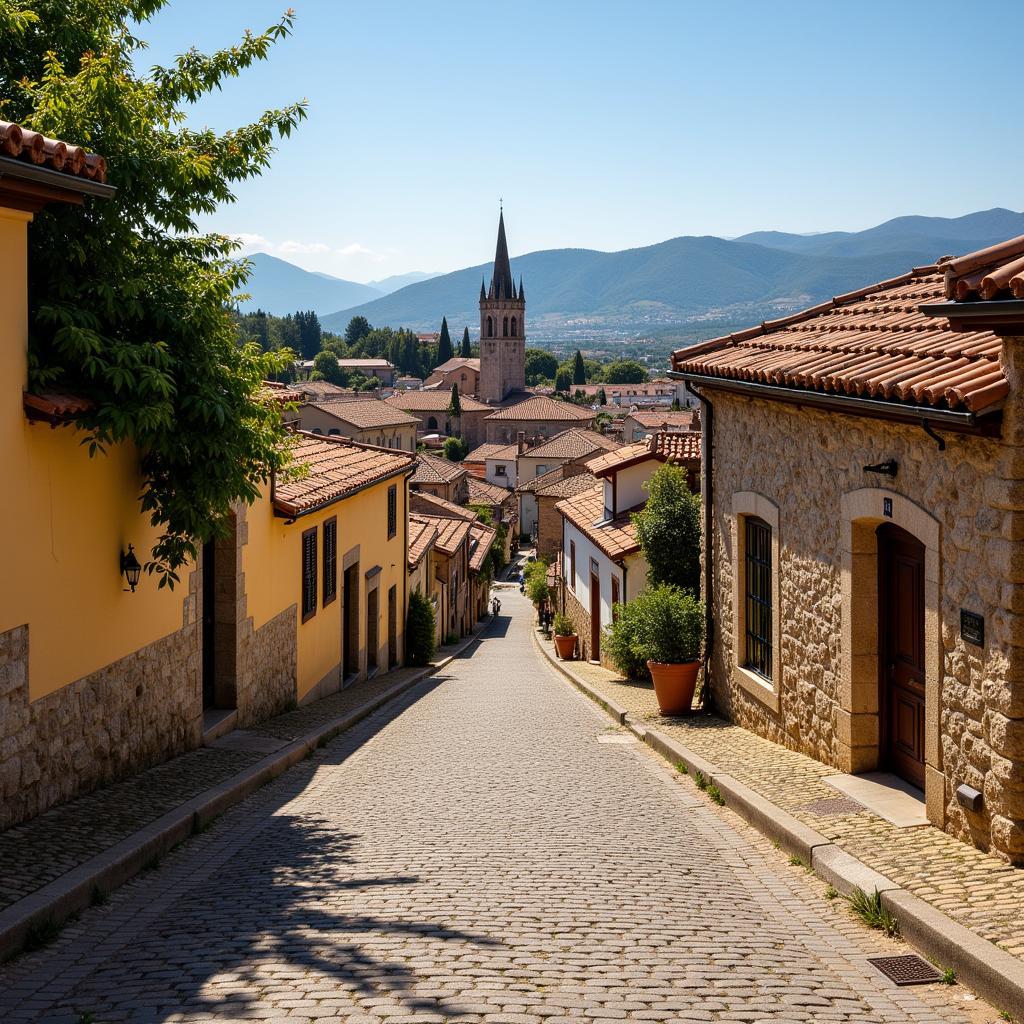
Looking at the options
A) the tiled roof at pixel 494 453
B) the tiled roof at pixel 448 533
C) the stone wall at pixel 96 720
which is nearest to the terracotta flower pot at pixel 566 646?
the tiled roof at pixel 448 533

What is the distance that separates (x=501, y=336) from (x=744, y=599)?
442 ft

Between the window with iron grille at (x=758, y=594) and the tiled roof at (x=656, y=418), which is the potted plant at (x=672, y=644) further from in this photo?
the tiled roof at (x=656, y=418)

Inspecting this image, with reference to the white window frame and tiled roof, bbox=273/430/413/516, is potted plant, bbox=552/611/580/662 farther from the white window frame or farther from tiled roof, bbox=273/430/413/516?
the white window frame

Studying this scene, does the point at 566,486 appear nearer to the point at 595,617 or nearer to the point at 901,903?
the point at 595,617

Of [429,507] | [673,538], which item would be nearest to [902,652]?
[673,538]

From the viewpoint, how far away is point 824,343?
402 inches

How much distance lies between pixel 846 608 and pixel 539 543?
53.9m

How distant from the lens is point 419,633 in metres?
24.6

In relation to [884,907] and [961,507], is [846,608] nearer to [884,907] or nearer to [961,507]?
[961,507]

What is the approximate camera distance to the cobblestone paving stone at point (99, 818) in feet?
21.5

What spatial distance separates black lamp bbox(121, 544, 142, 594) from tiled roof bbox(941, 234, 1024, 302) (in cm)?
639

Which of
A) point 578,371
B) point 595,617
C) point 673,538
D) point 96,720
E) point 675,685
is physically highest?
point 578,371

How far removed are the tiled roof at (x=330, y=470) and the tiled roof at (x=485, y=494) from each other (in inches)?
2212

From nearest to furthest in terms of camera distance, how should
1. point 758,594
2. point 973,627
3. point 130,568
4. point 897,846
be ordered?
point 973,627, point 897,846, point 130,568, point 758,594
